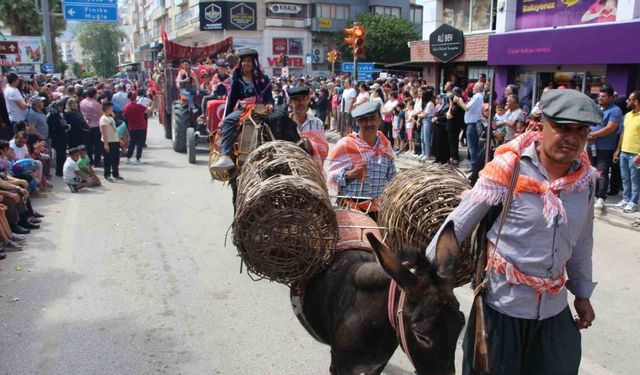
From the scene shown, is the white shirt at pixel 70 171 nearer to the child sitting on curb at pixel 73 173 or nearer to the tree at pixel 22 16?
the child sitting on curb at pixel 73 173

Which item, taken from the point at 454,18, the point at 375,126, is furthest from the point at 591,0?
the point at 375,126

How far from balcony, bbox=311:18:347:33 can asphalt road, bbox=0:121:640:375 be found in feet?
158

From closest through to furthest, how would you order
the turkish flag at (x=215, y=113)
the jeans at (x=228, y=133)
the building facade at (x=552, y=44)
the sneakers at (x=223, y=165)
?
the sneakers at (x=223, y=165) < the jeans at (x=228, y=133) < the turkish flag at (x=215, y=113) < the building facade at (x=552, y=44)

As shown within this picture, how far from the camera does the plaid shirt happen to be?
14.3 feet

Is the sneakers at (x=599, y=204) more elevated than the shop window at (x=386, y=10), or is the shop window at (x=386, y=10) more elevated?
the shop window at (x=386, y=10)

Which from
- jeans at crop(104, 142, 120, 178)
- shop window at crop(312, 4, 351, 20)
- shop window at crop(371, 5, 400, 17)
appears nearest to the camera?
jeans at crop(104, 142, 120, 178)

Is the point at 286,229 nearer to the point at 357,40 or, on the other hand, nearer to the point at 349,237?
the point at 349,237

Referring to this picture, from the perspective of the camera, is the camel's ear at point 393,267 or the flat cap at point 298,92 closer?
the camel's ear at point 393,267

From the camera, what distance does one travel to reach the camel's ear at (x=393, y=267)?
7.22 ft

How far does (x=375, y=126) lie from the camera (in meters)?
4.37

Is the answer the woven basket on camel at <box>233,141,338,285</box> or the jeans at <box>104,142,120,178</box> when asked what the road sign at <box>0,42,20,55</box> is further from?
the woven basket on camel at <box>233,141,338,285</box>

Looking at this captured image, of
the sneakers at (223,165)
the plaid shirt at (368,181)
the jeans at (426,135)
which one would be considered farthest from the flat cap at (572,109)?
the jeans at (426,135)

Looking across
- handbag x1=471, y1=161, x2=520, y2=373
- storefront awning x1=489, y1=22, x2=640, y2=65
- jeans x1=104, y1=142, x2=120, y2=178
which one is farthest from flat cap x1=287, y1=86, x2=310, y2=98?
storefront awning x1=489, y1=22, x2=640, y2=65

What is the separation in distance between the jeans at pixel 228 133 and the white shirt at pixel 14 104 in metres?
8.40
